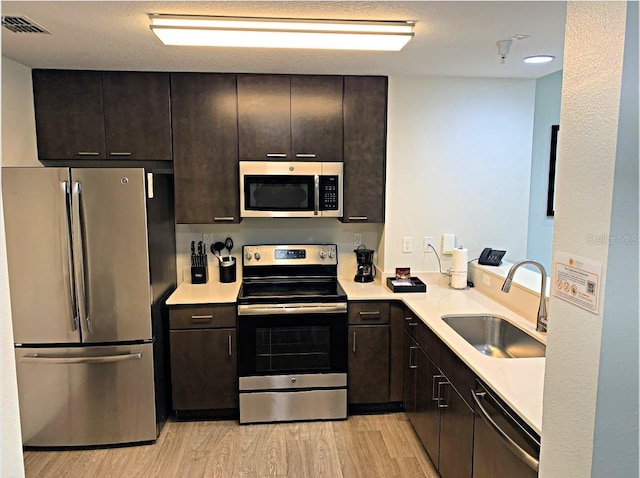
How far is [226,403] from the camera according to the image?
3.19 meters

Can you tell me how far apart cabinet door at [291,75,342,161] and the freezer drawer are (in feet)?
5.56

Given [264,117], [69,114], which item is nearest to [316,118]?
[264,117]

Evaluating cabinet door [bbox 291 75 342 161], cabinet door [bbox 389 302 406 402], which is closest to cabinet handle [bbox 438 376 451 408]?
cabinet door [bbox 389 302 406 402]

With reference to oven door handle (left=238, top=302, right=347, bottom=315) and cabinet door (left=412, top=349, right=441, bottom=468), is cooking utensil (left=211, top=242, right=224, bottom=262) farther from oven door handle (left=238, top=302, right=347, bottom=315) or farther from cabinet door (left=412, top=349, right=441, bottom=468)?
cabinet door (left=412, top=349, right=441, bottom=468)

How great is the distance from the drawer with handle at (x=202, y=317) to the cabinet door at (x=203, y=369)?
0.04m

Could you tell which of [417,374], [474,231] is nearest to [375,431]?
[417,374]

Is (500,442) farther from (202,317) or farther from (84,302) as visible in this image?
(84,302)

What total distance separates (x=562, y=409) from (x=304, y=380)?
221 centimetres

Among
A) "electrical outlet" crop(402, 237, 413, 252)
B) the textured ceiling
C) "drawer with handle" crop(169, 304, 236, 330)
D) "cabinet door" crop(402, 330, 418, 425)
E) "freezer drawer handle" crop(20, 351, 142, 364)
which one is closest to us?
the textured ceiling

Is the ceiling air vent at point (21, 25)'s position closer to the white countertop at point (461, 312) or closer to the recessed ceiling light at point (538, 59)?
the white countertop at point (461, 312)

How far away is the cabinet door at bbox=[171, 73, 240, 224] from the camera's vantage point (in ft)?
10.6

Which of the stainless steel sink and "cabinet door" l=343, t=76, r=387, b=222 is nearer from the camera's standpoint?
the stainless steel sink

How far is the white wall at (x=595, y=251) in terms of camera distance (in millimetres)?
958

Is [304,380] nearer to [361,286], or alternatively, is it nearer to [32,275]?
[361,286]
